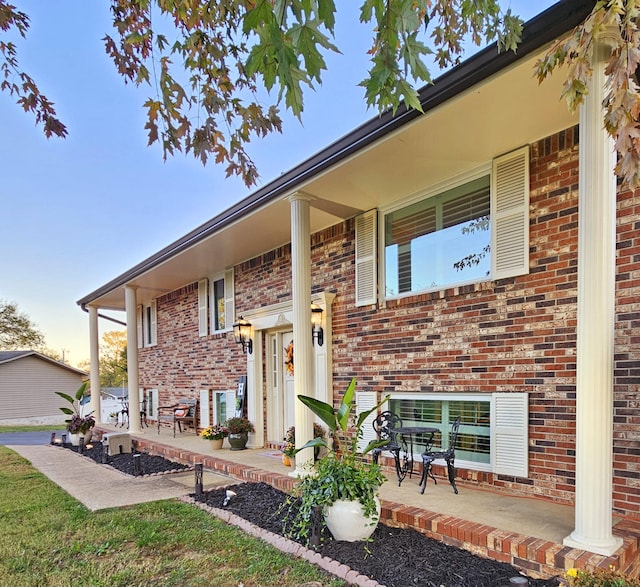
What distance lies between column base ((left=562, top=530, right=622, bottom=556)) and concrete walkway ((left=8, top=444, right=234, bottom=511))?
13.4 feet

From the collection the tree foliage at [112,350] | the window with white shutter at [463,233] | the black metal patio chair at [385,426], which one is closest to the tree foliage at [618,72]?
the window with white shutter at [463,233]

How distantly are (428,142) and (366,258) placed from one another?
2217mm

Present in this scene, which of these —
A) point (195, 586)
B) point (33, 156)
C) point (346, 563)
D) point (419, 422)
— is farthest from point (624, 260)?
point (33, 156)

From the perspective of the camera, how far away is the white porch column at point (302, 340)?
5.11 m

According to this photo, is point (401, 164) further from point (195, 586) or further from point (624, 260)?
point (195, 586)

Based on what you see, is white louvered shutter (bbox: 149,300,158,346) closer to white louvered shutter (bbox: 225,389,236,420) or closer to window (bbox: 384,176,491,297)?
white louvered shutter (bbox: 225,389,236,420)

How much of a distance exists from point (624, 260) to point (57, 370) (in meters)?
26.8

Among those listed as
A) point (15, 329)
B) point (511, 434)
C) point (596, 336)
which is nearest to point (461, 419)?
point (511, 434)

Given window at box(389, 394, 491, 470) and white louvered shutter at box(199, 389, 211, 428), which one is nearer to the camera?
window at box(389, 394, 491, 470)

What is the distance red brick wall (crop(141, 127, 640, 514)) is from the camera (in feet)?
11.9

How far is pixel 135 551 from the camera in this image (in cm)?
360

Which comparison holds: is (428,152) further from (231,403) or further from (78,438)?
(78,438)

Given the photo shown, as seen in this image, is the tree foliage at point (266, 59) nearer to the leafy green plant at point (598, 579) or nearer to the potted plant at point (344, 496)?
the leafy green plant at point (598, 579)

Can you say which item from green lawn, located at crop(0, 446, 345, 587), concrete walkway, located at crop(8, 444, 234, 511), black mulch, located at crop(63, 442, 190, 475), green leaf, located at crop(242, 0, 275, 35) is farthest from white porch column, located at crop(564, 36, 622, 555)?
black mulch, located at crop(63, 442, 190, 475)
